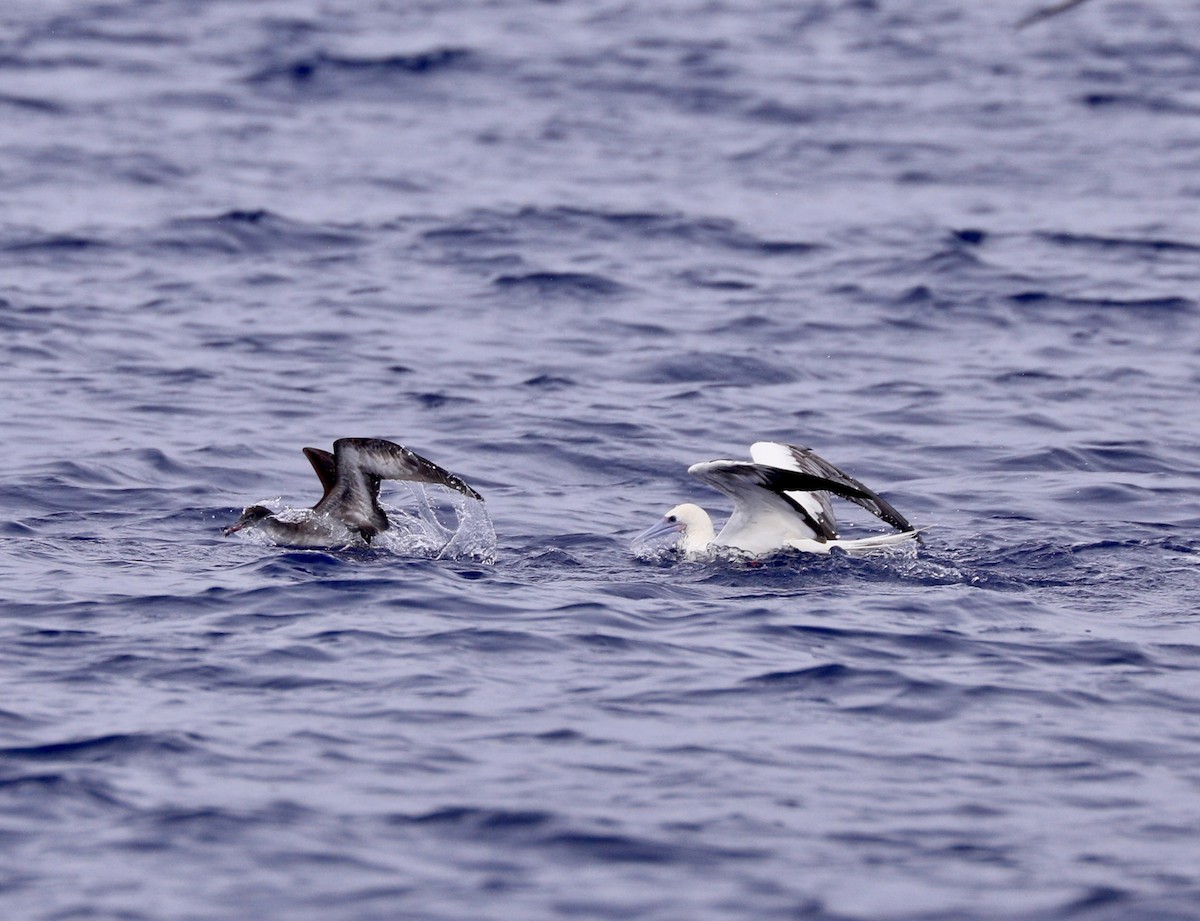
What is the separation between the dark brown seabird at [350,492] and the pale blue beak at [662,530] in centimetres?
105

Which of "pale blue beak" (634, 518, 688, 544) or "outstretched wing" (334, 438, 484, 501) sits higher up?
"outstretched wing" (334, 438, 484, 501)

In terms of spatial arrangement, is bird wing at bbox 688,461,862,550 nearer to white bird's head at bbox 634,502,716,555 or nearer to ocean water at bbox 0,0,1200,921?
white bird's head at bbox 634,502,716,555

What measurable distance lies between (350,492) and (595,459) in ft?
9.42

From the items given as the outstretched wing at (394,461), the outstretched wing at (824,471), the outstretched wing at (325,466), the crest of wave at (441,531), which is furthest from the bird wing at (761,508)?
the outstretched wing at (325,466)

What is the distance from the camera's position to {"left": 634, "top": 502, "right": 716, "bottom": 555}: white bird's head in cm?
1189

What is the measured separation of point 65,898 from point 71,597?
12.1 ft

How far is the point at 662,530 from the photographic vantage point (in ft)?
39.1

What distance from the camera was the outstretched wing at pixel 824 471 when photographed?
37.7 feet

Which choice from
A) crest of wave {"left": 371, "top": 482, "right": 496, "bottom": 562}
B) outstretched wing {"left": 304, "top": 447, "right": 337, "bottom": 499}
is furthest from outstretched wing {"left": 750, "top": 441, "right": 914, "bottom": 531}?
outstretched wing {"left": 304, "top": 447, "right": 337, "bottom": 499}

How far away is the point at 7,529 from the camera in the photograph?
11.9 meters

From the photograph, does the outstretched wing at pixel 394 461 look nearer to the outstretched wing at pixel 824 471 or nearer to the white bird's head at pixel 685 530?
the white bird's head at pixel 685 530

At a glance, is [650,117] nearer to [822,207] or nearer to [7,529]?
[822,207]

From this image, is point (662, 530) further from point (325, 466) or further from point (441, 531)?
point (325, 466)

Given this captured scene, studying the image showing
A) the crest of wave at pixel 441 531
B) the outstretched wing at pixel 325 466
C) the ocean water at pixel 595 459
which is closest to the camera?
the ocean water at pixel 595 459
